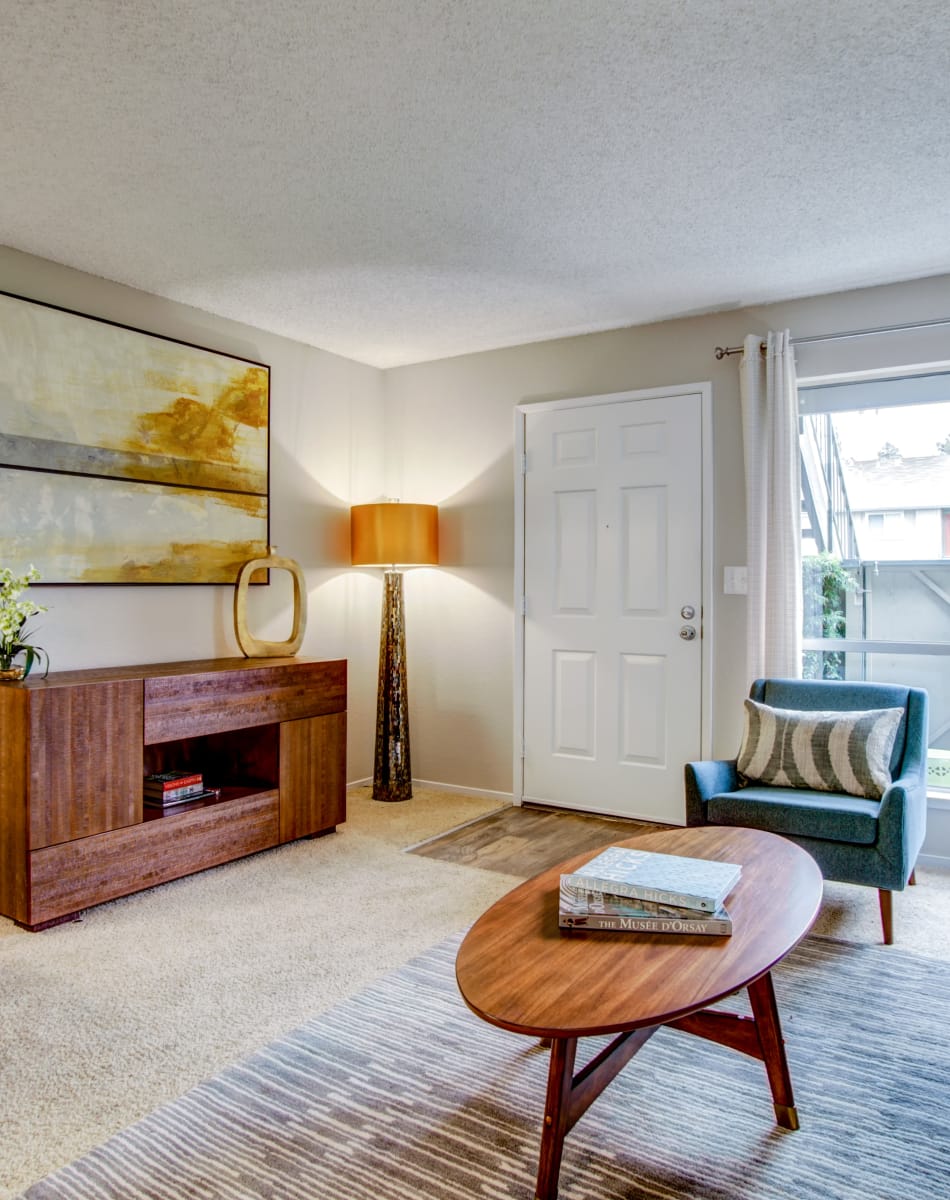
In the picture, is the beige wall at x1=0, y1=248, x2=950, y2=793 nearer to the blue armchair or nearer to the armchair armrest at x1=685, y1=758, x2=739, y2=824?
the blue armchair

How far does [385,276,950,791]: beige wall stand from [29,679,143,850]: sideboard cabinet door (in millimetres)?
1994

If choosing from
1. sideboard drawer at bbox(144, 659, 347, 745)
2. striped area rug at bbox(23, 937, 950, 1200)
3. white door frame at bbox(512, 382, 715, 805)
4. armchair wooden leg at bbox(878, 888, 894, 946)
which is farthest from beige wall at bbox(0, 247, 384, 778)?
armchair wooden leg at bbox(878, 888, 894, 946)

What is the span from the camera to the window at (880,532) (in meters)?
3.57

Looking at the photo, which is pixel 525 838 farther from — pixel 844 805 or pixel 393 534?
pixel 393 534

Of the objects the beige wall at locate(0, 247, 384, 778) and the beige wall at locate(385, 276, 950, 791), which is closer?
the beige wall at locate(0, 247, 384, 778)

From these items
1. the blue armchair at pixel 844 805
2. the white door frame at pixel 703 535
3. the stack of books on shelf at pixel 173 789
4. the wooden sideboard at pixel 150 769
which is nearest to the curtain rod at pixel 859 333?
the white door frame at pixel 703 535

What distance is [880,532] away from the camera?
12.1ft

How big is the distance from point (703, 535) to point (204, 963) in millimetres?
2715

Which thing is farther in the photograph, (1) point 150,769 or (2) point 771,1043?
(1) point 150,769

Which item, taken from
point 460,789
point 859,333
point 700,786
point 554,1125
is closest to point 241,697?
point 460,789

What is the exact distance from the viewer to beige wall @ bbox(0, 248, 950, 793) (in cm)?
361

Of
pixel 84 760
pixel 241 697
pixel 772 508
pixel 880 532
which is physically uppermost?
pixel 772 508

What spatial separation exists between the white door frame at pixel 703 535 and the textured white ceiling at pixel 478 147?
507 mm

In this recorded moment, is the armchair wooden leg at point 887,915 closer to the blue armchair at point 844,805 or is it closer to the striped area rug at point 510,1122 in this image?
the blue armchair at point 844,805
